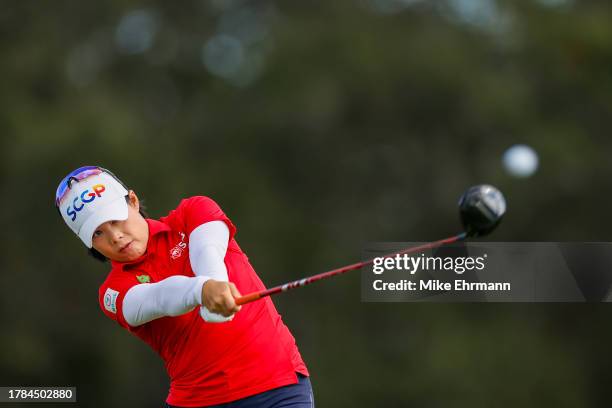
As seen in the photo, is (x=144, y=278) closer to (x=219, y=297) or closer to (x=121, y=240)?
(x=121, y=240)

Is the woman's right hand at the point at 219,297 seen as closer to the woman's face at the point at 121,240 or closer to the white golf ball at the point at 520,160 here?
the woman's face at the point at 121,240

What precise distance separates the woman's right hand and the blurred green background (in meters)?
12.7

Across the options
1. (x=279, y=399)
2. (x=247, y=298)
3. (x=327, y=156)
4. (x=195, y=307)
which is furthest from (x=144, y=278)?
(x=327, y=156)

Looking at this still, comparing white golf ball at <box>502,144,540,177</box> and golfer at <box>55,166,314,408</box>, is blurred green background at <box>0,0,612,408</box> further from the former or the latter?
golfer at <box>55,166,314,408</box>

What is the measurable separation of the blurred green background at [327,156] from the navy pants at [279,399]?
40.2 ft

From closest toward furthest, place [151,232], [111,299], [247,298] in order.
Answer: [247,298], [111,299], [151,232]

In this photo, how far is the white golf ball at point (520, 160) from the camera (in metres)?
18.0

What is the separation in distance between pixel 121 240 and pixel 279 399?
910 millimetres

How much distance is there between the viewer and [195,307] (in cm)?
484

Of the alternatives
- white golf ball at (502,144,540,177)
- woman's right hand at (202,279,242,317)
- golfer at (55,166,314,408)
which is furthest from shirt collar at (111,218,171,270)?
white golf ball at (502,144,540,177)

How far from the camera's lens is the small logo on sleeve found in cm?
496

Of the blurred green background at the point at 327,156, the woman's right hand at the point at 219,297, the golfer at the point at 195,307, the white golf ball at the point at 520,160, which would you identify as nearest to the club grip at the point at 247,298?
the woman's right hand at the point at 219,297

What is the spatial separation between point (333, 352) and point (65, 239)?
14.0ft

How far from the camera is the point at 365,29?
68.4 feet
